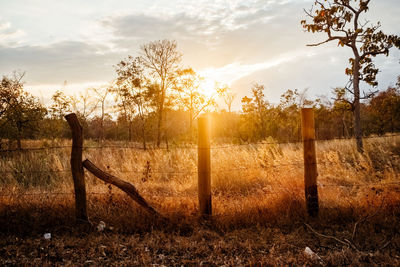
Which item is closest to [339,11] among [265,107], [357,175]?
[357,175]

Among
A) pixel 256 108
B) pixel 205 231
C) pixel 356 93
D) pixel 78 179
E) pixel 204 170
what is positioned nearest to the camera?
pixel 205 231

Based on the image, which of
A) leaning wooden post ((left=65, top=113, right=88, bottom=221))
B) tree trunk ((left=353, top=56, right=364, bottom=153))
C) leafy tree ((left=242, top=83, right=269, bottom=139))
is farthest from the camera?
leafy tree ((left=242, top=83, right=269, bottom=139))

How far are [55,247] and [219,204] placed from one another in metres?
2.70

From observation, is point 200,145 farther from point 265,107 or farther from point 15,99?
point 265,107

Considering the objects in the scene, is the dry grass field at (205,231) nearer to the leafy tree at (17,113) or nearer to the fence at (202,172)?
the fence at (202,172)

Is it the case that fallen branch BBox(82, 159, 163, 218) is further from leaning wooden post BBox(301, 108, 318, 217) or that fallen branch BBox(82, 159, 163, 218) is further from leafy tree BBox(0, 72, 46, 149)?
leafy tree BBox(0, 72, 46, 149)

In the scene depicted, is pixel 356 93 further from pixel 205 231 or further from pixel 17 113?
pixel 17 113

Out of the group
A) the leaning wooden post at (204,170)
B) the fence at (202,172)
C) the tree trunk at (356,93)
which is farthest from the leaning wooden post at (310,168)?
the tree trunk at (356,93)

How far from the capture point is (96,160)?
10.1m

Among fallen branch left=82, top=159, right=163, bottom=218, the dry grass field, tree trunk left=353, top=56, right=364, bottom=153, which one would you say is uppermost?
tree trunk left=353, top=56, right=364, bottom=153

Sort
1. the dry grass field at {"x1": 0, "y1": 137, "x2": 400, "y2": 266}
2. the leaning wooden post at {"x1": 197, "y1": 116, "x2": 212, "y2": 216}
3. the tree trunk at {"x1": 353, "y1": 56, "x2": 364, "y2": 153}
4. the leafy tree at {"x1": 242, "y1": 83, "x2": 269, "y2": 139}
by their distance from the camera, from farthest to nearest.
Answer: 1. the leafy tree at {"x1": 242, "y1": 83, "x2": 269, "y2": 139}
2. the tree trunk at {"x1": 353, "y1": 56, "x2": 364, "y2": 153}
3. the leaning wooden post at {"x1": 197, "y1": 116, "x2": 212, "y2": 216}
4. the dry grass field at {"x1": 0, "y1": 137, "x2": 400, "y2": 266}

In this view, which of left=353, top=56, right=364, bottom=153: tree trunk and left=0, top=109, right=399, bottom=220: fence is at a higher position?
left=353, top=56, right=364, bottom=153: tree trunk

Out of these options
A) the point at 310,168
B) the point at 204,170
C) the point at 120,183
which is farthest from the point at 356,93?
the point at 120,183

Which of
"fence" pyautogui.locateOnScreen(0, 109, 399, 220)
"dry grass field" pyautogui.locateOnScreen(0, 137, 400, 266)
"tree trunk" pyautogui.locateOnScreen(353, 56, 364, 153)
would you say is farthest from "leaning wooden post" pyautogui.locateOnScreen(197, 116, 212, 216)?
"tree trunk" pyautogui.locateOnScreen(353, 56, 364, 153)
